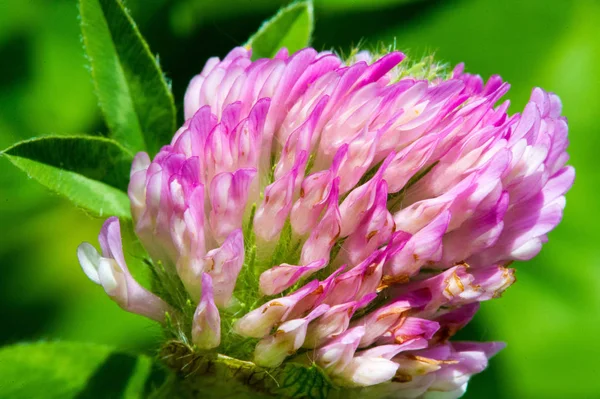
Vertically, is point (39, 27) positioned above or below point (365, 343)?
above

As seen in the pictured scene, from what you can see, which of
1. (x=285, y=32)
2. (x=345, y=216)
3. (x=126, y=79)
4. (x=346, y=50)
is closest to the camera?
(x=345, y=216)

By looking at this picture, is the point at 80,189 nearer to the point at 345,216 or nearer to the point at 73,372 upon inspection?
the point at 73,372

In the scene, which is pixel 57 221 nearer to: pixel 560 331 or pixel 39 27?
pixel 39 27

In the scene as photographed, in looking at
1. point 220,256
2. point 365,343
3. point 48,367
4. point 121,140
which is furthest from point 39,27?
point 365,343

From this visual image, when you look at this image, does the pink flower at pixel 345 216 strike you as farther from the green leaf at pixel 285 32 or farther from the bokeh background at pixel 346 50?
the bokeh background at pixel 346 50

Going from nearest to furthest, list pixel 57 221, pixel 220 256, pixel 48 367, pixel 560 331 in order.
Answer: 1. pixel 220 256
2. pixel 48 367
3. pixel 57 221
4. pixel 560 331

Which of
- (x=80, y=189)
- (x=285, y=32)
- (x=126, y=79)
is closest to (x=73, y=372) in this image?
(x=80, y=189)
